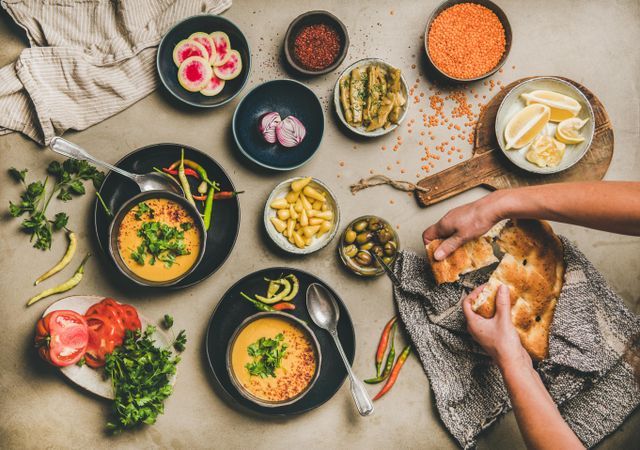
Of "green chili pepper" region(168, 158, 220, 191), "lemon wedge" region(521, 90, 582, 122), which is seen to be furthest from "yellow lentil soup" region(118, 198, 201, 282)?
"lemon wedge" region(521, 90, 582, 122)

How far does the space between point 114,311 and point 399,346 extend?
1.44 metres

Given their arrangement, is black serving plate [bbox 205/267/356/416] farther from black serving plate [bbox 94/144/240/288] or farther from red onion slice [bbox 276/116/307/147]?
red onion slice [bbox 276/116/307/147]

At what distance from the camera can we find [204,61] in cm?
254

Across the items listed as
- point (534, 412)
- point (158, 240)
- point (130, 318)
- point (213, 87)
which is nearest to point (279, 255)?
point (158, 240)

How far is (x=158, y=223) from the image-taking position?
232 centimetres

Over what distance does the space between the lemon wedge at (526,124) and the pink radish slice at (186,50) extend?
1.62 metres

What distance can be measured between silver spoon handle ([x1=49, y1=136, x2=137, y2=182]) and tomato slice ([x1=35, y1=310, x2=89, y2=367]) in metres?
0.69

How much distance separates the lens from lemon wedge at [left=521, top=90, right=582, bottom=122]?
262 cm

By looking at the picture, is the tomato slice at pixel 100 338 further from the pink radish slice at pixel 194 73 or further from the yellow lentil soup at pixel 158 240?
the pink radish slice at pixel 194 73

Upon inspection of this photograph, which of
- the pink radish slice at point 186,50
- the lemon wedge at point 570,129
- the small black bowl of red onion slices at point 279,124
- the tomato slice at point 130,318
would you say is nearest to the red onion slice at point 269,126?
the small black bowl of red onion slices at point 279,124

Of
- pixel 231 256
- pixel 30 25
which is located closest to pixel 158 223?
pixel 231 256

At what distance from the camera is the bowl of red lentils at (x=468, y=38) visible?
2674 millimetres

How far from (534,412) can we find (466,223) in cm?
87

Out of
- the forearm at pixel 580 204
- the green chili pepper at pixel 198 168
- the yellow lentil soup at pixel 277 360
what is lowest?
the yellow lentil soup at pixel 277 360
